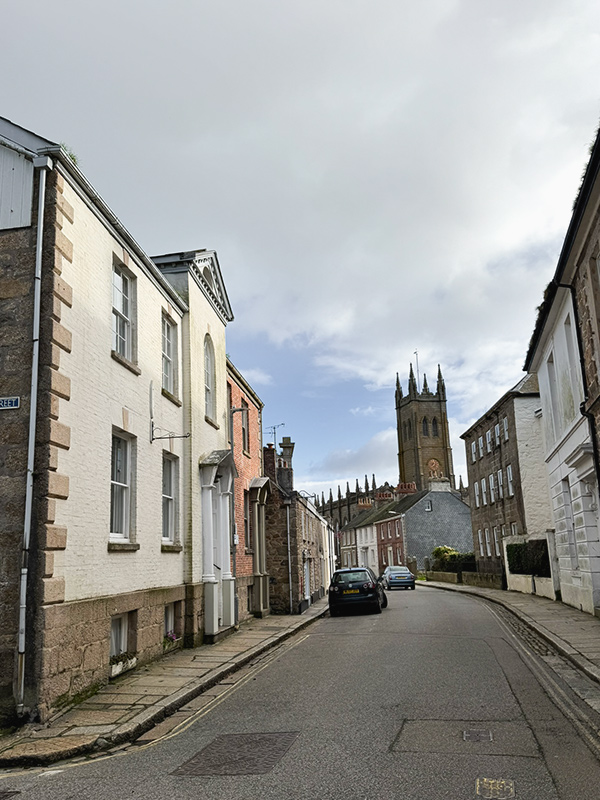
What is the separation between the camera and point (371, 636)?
1609 cm

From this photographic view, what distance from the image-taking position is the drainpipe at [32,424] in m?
8.06

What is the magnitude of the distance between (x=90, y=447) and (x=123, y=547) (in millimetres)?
1829

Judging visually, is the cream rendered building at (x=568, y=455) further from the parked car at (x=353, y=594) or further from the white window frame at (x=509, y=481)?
the white window frame at (x=509, y=481)

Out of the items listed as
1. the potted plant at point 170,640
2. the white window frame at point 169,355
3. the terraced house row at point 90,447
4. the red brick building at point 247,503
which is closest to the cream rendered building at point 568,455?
the terraced house row at point 90,447

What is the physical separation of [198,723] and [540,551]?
23.3 m

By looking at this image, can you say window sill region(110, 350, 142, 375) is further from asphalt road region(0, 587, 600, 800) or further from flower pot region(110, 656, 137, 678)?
asphalt road region(0, 587, 600, 800)

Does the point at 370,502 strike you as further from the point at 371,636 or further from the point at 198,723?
the point at 198,723

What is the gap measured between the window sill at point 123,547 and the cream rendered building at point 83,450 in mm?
27

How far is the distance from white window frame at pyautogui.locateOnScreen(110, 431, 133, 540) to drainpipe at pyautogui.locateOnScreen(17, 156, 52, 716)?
8.15 feet

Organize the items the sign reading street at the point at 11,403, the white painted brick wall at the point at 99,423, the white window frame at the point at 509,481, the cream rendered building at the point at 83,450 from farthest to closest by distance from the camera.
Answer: the white window frame at the point at 509,481, the white painted brick wall at the point at 99,423, the sign reading street at the point at 11,403, the cream rendered building at the point at 83,450

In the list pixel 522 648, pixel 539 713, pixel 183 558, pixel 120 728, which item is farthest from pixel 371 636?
pixel 120 728

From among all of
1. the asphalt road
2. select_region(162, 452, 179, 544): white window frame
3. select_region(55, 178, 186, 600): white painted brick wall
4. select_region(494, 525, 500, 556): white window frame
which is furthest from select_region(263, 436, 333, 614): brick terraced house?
select_region(494, 525, 500, 556): white window frame

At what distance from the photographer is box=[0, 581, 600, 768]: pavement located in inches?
280

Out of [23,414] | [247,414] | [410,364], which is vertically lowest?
[23,414]
